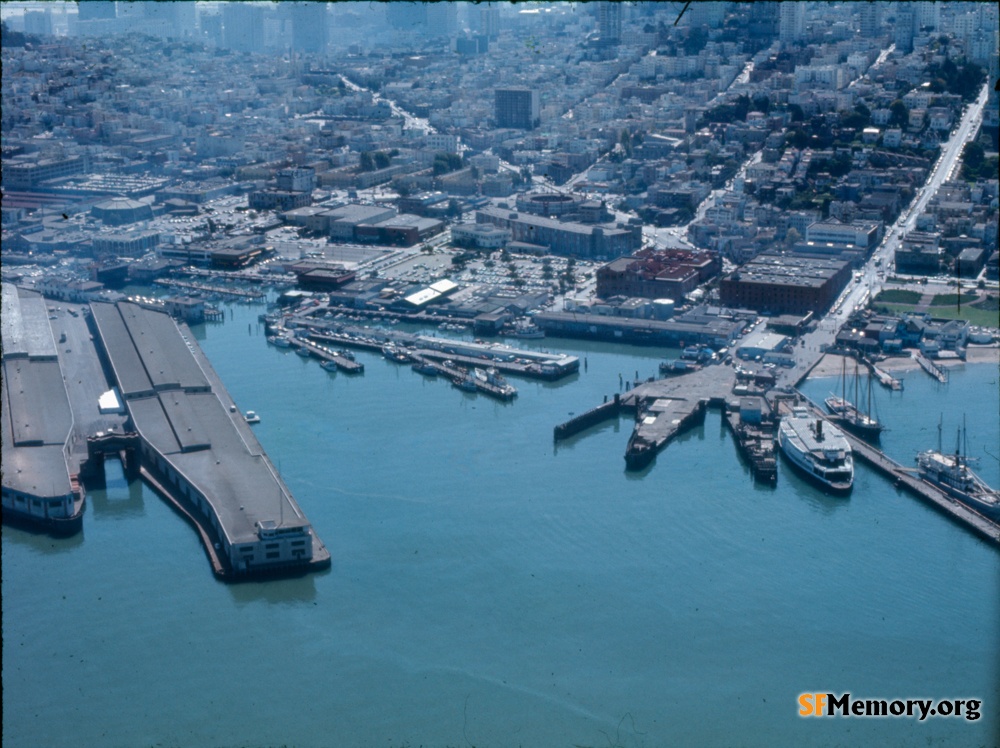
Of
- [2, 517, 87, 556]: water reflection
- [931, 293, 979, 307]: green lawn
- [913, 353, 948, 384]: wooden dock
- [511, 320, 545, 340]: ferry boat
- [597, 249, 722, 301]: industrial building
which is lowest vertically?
[2, 517, 87, 556]: water reflection

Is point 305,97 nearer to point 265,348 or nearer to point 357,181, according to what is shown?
point 357,181

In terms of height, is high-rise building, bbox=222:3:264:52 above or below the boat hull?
above

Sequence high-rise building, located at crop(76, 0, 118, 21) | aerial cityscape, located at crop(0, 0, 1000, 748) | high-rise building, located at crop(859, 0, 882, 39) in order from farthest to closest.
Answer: high-rise building, located at crop(859, 0, 882, 39)
high-rise building, located at crop(76, 0, 118, 21)
aerial cityscape, located at crop(0, 0, 1000, 748)

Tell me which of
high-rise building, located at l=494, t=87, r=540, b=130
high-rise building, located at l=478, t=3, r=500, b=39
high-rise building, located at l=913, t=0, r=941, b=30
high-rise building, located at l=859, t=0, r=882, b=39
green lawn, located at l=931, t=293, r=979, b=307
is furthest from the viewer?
high-rise building, located at l=478, t=3, r=500, b=39

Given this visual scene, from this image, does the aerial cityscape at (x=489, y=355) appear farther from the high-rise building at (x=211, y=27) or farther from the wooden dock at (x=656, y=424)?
the high-rise building at (x=211, y=27)

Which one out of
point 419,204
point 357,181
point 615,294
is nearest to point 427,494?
point 615,294

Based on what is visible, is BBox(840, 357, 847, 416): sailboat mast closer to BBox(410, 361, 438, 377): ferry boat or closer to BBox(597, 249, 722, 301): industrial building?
BBox(597, 249, 722, 301): industrial building

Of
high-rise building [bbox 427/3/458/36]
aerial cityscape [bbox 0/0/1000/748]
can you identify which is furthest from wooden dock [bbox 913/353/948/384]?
high-rise building [bbox 427/3/458/36]
